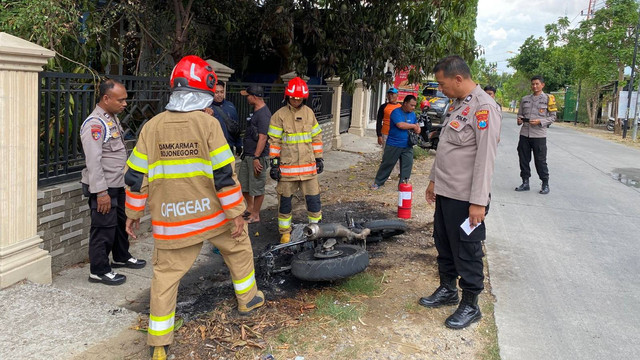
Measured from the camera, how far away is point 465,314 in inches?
149

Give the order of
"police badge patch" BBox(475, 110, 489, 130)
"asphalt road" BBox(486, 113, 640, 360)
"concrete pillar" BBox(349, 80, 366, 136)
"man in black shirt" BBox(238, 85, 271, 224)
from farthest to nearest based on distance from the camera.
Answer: "concrete pillar" BBox(349, 80, 366, 136)
"man in black shirt" BBox(238, 85, 271, 224)
"asphalt road" BBox(486, 113, 640, 360)
"police badge patch" BBox(475, 110, 489, 130)

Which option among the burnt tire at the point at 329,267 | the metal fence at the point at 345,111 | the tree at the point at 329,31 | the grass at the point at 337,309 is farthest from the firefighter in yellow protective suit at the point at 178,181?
the metal fence at the point at 345,111

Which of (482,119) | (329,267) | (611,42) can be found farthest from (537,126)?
(611,42)

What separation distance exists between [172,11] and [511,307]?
7.25 metres

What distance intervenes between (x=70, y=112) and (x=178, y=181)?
2490mm

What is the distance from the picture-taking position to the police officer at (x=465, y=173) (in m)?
3.56

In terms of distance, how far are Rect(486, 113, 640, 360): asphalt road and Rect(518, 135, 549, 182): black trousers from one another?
350mm

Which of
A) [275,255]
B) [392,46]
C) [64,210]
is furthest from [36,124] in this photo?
[392,46]

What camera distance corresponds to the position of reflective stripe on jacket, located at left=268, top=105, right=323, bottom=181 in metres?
5.55

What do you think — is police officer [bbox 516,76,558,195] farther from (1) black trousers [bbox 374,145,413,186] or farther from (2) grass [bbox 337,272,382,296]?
(2) grass [bbox 337,272,382,296]

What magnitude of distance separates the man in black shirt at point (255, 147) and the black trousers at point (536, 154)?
4.94 m

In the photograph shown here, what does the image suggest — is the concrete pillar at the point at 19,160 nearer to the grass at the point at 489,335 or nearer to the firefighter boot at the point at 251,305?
the firefighter boot at the point at 251,305

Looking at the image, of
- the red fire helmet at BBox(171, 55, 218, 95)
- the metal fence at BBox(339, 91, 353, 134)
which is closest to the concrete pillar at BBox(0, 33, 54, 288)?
the red fire helmet at BBox(171, 55, 218, 95)

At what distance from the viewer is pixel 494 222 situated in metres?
6.77
